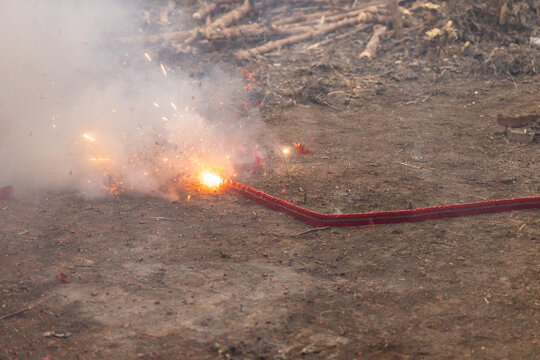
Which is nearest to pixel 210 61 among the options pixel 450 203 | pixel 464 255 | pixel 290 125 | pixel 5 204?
pixel 290 125

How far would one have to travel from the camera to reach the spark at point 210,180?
621 centimetres

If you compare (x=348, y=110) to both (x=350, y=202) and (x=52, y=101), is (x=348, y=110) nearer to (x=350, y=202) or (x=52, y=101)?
(x=350, y=202)

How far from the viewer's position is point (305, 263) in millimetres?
4609

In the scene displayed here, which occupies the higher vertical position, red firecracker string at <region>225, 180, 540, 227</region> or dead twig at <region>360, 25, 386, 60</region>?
dead twig at <region>360, 25, 386, 60</region>

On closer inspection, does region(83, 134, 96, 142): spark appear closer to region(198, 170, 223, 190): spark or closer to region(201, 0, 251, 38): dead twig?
region(198, 170, 223, 190): spark

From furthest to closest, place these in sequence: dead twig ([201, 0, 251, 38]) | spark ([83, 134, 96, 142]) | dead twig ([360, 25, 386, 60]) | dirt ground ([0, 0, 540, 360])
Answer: dead twig ([201, 0, 251, 38]) → dead twig ([360, 25, 386, 60]) → spark ([83, 134, 96, 142]) → dirt ground ([0, 0, 540, 360])

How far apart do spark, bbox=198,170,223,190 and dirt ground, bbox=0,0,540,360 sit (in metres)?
0.22

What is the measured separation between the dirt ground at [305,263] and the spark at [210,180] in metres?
0.22

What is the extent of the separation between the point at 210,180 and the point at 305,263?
220 cm

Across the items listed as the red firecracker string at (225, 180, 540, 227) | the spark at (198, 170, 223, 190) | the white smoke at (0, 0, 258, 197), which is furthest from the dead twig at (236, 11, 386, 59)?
the red firecracker string at (225, 180, 540, 227)

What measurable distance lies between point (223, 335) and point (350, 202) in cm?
249

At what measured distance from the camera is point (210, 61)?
433 inches

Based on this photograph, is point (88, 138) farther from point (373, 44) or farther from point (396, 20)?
point (396, 20)

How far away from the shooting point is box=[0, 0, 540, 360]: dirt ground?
3.68 meters
